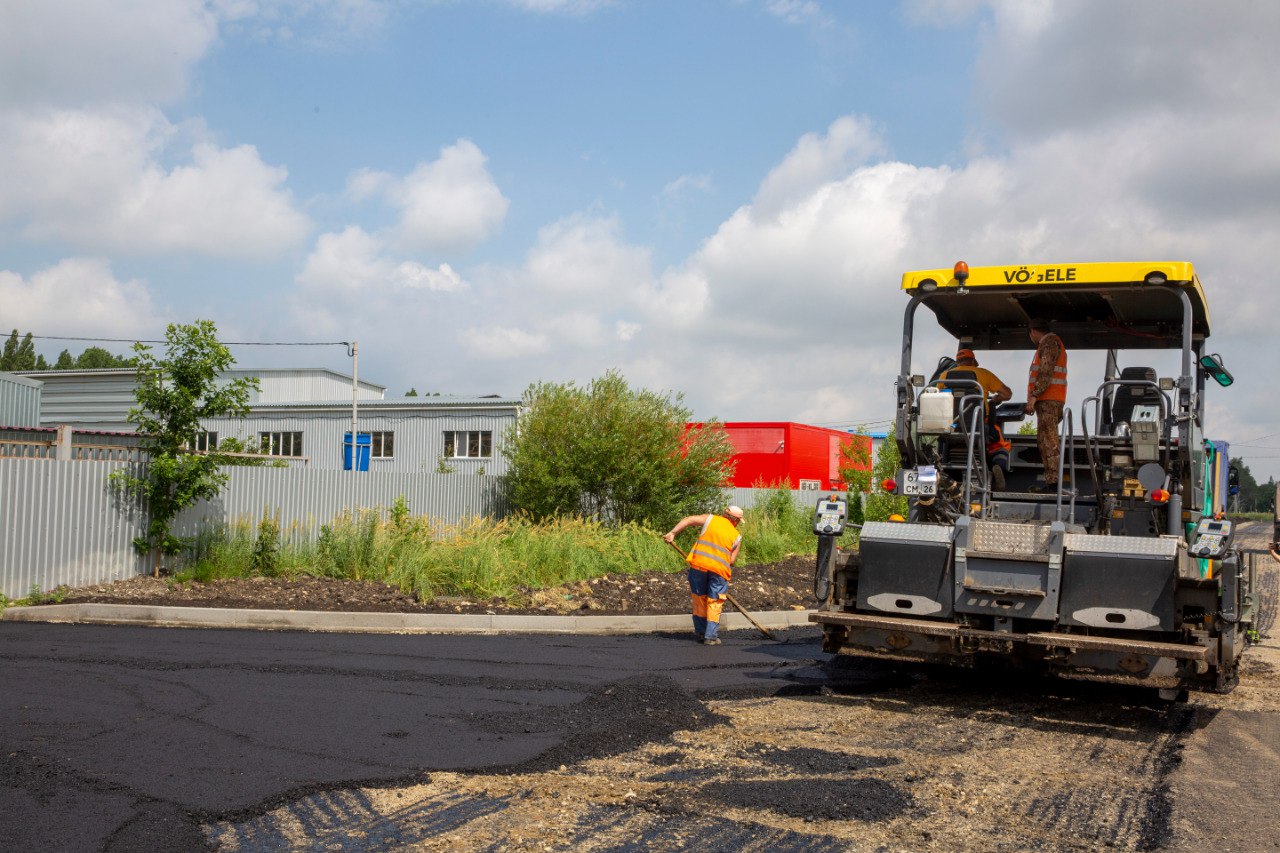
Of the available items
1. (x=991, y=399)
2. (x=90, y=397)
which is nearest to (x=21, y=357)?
(x=90, y=397)

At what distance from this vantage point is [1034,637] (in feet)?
25.7

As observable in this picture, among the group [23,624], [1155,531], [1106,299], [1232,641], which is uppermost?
[1106,299]

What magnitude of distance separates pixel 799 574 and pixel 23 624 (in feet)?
37.8

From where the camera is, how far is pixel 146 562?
52.6ft

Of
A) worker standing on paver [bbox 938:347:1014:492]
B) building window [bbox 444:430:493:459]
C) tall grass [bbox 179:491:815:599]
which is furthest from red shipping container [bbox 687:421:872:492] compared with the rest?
worker standing on paver [bbox 938:347:1014:492]

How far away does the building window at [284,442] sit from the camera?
39094mm

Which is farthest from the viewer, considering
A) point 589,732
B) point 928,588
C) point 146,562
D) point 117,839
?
point 146,562

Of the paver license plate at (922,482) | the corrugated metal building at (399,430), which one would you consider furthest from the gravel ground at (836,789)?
the corrugated metal building at (399,430)

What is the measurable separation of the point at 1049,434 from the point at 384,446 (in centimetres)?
3119

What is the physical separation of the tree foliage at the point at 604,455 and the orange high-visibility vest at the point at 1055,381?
13095 mm

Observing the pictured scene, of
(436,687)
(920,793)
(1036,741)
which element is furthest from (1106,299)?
(436,687)

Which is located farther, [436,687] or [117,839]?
[436,687]

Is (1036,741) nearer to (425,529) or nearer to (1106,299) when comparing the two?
(1106,299)

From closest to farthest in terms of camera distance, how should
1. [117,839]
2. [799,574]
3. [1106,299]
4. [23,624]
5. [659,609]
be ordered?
[117,839]
[1106,299]
[23,624]
[659,609]
[799,574]
